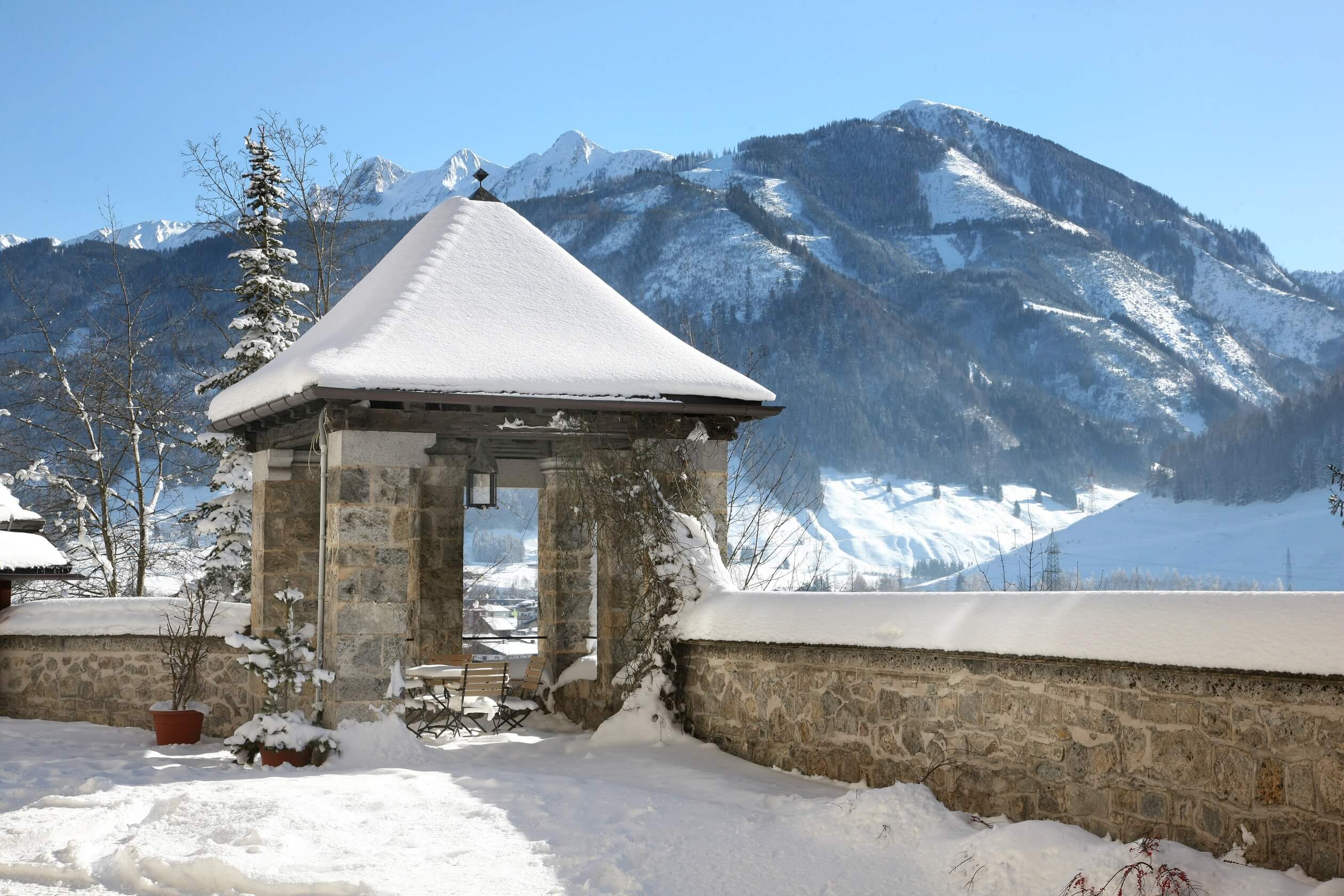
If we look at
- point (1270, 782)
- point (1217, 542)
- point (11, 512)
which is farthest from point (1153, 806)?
point (1217, 542)

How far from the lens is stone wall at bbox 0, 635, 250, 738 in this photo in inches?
424

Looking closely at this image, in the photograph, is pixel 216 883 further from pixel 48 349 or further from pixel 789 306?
pixel 789 306

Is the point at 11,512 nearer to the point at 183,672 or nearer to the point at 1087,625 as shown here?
the point at 183,672

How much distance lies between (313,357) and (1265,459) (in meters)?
127

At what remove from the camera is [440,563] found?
13.3 meters

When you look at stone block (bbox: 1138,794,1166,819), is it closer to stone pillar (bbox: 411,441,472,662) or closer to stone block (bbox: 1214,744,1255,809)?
stone block (bbox: 1214,744,1255,809)

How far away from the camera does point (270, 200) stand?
55.7 feet

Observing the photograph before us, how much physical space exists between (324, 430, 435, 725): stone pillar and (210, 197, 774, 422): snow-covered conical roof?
0.57m

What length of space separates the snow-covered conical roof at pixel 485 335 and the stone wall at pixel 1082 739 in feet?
8.21

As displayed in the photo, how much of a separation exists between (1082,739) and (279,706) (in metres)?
6.26

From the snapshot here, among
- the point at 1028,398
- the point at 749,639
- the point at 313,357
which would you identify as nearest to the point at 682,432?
the point at 749,639

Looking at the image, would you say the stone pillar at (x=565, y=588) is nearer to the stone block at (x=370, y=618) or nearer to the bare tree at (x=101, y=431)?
the stone block at (x=370, y=618)

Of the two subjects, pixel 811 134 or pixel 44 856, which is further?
pixel 811 134

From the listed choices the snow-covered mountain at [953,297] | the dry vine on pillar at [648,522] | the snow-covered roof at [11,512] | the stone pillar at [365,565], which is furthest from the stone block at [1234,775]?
the snow-covered mountain at [953,297]
